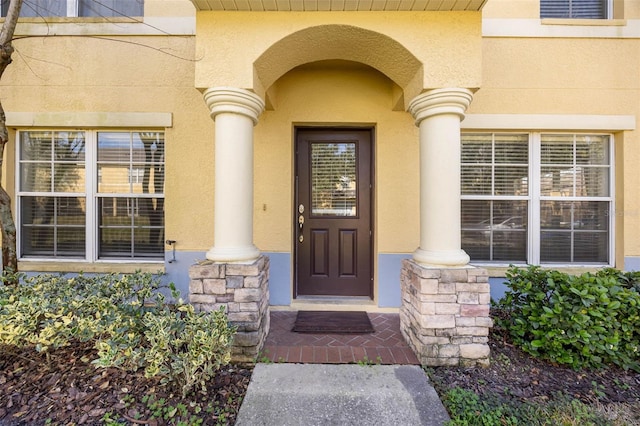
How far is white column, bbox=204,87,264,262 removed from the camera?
255 centimetres

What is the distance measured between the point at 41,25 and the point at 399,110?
4413mm

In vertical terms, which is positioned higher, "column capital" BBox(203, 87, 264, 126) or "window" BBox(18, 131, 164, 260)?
"column capital" BBox(203, 87, 264, 126)

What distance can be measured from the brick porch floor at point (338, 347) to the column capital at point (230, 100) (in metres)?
2.15

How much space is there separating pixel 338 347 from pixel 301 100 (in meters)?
2.77

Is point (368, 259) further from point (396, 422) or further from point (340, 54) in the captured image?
point (340, 54)

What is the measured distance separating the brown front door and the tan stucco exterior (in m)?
0.23

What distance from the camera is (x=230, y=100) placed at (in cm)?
255

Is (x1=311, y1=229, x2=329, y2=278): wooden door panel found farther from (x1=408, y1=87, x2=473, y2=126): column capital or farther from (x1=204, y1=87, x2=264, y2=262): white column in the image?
(x1=408, y1=87, x2=473, y2=126): column capital

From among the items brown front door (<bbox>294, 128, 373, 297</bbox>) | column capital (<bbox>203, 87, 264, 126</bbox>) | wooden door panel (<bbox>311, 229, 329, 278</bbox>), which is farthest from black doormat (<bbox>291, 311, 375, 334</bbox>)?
column capital (<bbox>203, 87, 264, 126</bbox>)

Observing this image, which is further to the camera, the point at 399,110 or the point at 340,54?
the point at 399,110

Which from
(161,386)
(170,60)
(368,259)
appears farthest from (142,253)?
(368,259)

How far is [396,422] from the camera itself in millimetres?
1894

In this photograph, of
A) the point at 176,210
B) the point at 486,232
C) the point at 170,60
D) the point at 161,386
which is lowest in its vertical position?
the point at 161,386

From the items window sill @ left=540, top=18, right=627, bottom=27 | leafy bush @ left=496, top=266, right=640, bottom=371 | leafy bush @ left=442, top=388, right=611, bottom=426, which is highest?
window sill @ left=540, top=18, right=627, bottom=27
